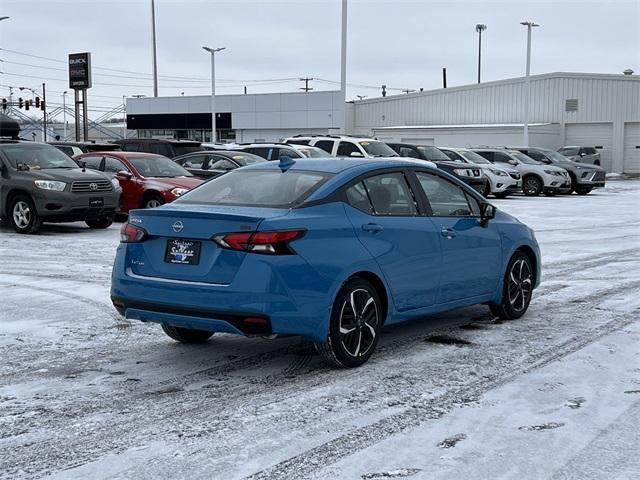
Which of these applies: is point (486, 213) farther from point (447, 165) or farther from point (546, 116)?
point (546, 116)

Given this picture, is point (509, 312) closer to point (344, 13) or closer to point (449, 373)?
point (449, 373)

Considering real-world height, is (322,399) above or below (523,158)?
below

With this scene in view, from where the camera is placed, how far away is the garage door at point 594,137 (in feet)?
165

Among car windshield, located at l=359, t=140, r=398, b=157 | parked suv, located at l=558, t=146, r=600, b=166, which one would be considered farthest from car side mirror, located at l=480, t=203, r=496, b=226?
parked suv, located at l=558, t=146, r=600, b=166

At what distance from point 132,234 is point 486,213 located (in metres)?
3.29

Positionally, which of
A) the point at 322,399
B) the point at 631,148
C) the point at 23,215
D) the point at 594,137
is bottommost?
the point at 322,399

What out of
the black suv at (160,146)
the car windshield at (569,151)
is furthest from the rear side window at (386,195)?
the car windshield at (569,151)

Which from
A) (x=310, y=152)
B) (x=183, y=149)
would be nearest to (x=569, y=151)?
(x=310, y=152)

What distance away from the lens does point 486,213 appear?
8008 millimetres

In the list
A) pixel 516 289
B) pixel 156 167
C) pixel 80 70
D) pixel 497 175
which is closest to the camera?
pixel 516 289

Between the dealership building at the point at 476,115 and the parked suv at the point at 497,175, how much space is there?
1219 cm

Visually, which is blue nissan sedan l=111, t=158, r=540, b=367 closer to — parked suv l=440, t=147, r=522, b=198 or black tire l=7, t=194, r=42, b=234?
black tire l=7, t=194, r=42, b=234

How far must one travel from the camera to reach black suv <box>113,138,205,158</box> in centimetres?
2395

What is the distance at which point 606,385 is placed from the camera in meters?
6.09
